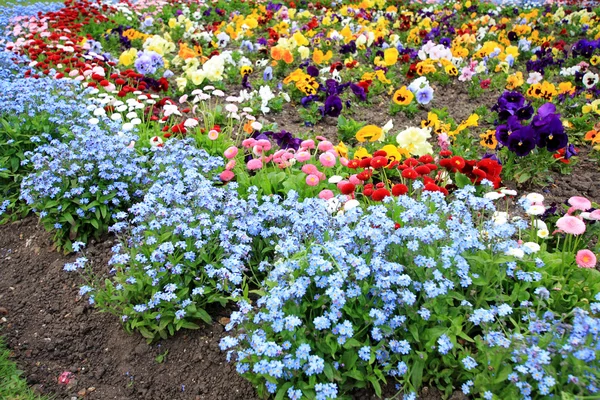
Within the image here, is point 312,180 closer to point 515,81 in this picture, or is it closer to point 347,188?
point 347,188

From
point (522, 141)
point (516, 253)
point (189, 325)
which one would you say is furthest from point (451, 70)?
point (189, 325)

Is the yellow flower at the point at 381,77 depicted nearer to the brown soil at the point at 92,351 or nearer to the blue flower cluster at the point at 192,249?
the blue flower cluster at the point at 192,249

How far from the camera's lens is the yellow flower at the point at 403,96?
220 inches

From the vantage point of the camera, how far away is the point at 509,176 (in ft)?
14.7

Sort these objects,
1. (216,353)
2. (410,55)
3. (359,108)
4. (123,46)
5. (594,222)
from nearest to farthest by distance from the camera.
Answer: (216,353)
(594,222)
(359,108)
(410,55)
(123,46)

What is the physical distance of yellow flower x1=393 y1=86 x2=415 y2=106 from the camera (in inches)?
220

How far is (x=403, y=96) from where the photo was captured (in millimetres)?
5602

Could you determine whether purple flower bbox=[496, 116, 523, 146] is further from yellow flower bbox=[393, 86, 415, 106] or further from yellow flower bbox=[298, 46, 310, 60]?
yellow flower bbox=[298, 46, 310, 60]

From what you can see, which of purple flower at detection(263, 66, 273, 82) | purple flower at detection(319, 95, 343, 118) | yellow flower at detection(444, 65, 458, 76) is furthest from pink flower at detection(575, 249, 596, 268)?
purple flower at detection(263, 66, 273, 82)

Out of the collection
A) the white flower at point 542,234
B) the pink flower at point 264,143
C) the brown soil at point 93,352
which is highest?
the white flower at point 542,234

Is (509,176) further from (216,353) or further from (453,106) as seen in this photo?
(216,353)

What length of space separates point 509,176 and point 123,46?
6.47 m

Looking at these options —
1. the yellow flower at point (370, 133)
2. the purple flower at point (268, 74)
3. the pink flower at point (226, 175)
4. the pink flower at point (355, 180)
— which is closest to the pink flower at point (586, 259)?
the pink flower at point (355, 180)

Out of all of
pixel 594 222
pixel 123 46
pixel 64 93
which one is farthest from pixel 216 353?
pixel 123 46
